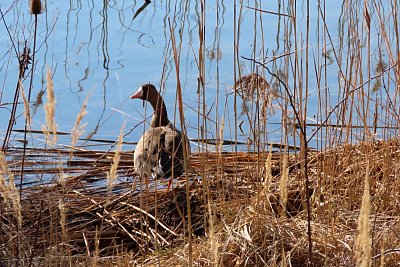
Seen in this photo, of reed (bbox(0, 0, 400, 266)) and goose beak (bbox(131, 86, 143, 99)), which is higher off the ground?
goose beak (bbox(131, 86, 143, 99))

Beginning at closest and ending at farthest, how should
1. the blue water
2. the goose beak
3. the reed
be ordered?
1. the reed
2. the goose beak
3. the blue water

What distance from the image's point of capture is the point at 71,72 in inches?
217

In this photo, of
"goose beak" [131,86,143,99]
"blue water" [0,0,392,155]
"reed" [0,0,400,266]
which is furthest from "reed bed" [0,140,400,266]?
"blue water" [0,0,392,155]

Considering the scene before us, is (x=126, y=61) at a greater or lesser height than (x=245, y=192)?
greater

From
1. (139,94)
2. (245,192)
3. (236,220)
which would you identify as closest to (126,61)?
(139,94)

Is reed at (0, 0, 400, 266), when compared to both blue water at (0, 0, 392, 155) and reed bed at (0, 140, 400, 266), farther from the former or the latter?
blue water at (0, 0, 392, 155)

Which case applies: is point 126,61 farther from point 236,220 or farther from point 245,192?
point 236,220

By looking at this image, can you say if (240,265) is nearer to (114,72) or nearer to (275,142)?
(275,142)

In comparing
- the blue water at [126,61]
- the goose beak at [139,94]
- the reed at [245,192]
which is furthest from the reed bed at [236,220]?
the blue water at [126,61]

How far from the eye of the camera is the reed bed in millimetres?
2223

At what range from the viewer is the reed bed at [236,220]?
2.22m

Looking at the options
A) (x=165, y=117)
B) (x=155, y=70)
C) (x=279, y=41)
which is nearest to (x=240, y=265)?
(x=165, y=117)

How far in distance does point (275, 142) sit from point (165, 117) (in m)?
0.67

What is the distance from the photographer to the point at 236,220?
244 cm
